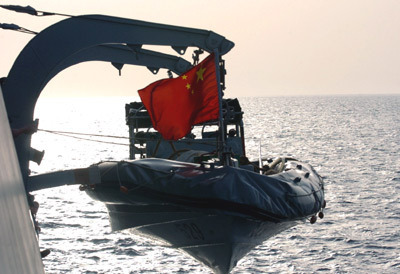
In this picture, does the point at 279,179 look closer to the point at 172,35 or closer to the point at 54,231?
the point at 172,35

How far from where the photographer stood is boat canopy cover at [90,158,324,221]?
10.9 meters

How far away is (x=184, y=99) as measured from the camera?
12.6 meters

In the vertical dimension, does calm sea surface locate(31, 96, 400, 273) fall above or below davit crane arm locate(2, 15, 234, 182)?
below

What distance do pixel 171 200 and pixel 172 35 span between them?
15.8 feet

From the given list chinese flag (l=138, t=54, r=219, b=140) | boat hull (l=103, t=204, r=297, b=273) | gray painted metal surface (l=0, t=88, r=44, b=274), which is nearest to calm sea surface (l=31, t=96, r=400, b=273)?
boat hull (l=103, t=204, r=297, b=273)

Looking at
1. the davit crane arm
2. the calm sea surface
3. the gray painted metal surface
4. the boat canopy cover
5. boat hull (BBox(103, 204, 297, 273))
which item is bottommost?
the calm sea surface

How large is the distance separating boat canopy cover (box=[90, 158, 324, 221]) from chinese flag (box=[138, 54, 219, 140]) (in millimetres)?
914

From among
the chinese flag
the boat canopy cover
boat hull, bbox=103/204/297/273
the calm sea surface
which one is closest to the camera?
the boat canopy cover

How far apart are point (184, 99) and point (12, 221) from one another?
9.48 metres

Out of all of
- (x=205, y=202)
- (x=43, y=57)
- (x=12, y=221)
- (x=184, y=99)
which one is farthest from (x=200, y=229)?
(x=12, y=221)

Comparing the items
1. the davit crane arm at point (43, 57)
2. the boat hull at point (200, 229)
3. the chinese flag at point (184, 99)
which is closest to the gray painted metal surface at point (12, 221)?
the boat hull at point (200, 229)

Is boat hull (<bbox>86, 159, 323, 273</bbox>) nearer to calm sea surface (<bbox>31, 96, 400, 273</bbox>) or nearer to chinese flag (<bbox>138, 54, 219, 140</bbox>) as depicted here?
chinese flag (<bbox>138, 54, 219, 140</bbox>)

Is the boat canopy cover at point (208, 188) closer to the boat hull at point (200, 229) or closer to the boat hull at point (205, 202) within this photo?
the boat hull at point (205, 202)

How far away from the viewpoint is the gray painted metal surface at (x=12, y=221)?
2.86 m
